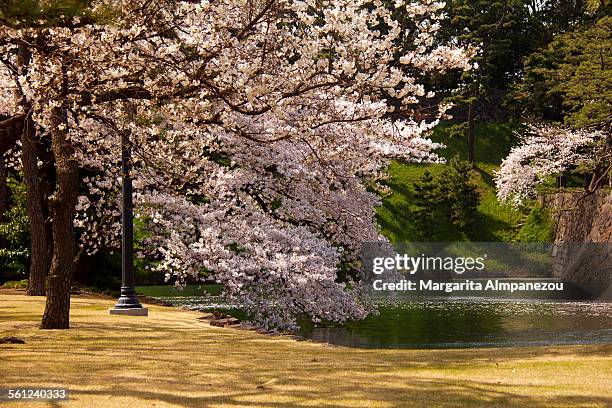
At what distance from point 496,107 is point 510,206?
43.4ft

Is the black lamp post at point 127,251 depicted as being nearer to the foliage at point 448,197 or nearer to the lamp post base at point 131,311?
the lamp post base at point 131,311

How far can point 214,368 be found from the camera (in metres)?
10.1

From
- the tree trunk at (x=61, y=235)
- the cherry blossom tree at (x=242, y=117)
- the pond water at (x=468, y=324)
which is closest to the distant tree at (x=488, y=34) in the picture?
the pond water at (x=468, y=324)

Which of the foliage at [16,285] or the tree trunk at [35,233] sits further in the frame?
the foliage at [16,285]

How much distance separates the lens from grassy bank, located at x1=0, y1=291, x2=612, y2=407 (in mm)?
7703

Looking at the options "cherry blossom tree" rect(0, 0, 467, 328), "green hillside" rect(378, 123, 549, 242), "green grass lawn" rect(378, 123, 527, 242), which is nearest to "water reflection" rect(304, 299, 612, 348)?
"cherry blossom tree" rect(0, 0, 467, 328)

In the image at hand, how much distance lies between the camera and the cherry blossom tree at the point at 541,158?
4384 centimetres

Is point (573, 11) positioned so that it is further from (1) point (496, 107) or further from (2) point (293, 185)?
(2) point (293, 185)

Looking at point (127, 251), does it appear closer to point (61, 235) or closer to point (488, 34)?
point (61, 235)

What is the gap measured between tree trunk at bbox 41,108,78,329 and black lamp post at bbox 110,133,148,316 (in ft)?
6.46

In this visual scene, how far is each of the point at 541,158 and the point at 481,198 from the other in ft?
23.2

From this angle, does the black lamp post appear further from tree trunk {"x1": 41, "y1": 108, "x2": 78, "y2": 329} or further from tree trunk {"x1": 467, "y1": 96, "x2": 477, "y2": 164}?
tree trunk {"x1": 467, "y1": 96, "x2": 477, "y2": 164}

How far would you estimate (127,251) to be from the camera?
58.0 feet

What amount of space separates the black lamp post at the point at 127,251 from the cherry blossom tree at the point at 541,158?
2974 cm
